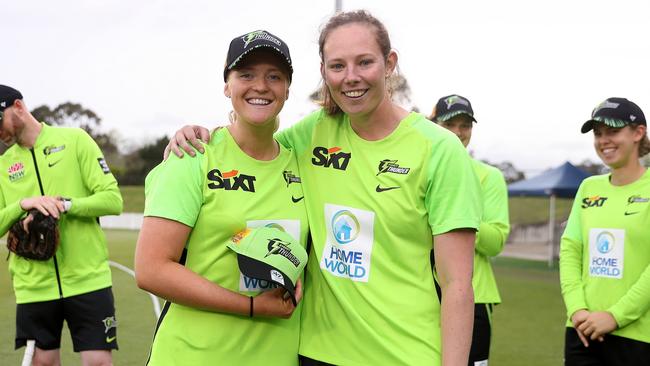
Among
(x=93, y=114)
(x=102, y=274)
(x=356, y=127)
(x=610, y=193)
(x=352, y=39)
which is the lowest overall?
(x=102, y=274)

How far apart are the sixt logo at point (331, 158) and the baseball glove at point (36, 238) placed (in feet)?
8.96

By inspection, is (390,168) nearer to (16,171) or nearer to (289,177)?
(289,177)

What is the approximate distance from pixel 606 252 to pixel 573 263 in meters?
0.28

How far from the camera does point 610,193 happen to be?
414cm

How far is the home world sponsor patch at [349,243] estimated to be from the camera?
7.84 ft

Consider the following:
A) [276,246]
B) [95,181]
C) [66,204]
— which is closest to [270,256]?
[276,246]

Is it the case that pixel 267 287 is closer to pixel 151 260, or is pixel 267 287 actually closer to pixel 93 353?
pixel 151 260

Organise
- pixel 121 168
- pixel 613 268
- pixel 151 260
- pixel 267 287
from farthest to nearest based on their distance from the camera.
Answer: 1. pixel 121 168
2. pixel 613 268
3. pixel 267 287
4. pixel 151 260

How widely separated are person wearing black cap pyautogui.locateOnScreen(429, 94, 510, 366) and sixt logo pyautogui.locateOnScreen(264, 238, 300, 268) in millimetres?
1857

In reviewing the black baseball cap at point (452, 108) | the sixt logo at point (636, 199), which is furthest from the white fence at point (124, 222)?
the sixt logo at point (636, 199)

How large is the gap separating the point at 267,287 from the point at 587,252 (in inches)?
100

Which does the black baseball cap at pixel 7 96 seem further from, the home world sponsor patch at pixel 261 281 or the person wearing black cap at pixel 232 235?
the home world sponsor patch at pixel 261 281

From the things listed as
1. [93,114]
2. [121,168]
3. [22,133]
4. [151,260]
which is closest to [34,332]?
[22,133]

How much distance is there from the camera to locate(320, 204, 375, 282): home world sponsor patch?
94.0 inches
